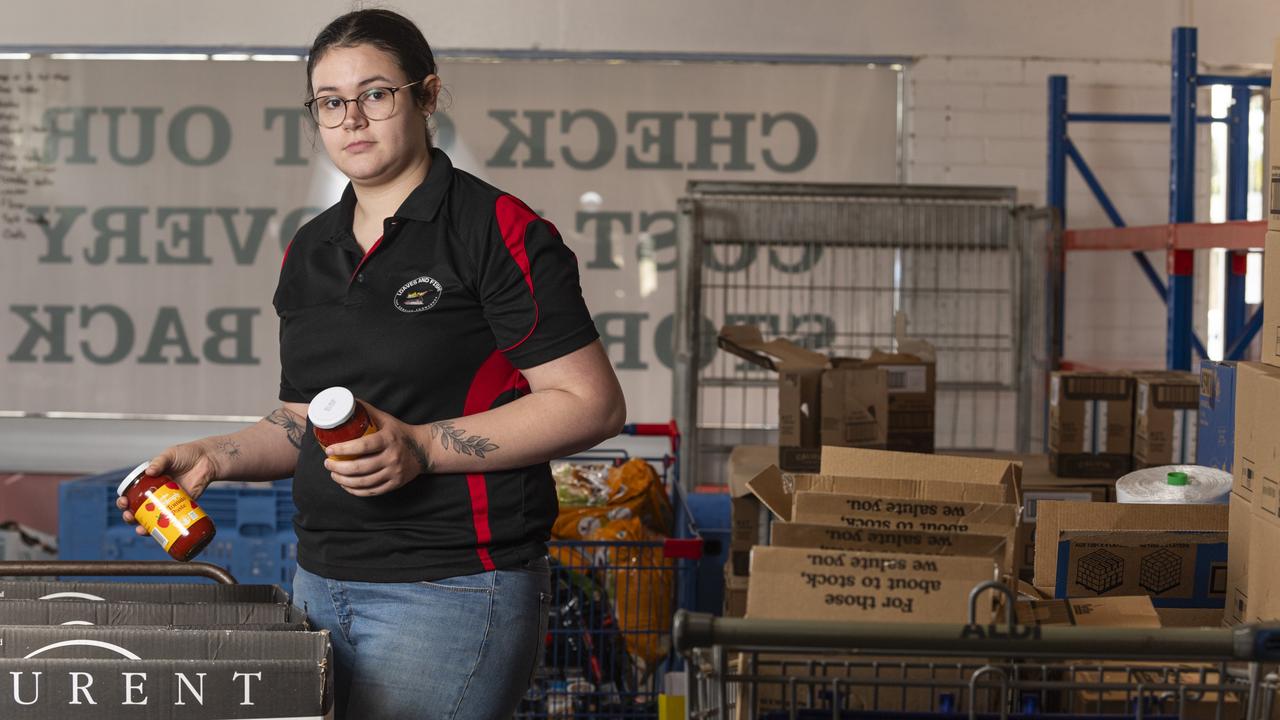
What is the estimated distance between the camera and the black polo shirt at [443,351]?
162 centimetres

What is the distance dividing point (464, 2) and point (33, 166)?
205 cm

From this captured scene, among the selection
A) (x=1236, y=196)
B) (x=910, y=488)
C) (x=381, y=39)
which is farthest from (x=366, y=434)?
(x=1236, y=196)

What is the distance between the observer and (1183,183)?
3.89 metres

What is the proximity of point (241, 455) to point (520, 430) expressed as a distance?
0.51m

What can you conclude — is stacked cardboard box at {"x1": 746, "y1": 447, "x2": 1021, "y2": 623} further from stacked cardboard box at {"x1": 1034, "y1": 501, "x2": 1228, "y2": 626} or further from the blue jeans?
the blue jeans

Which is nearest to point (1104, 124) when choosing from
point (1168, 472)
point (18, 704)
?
point (1168, 472)

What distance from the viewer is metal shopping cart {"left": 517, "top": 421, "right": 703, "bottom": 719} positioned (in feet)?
9.77

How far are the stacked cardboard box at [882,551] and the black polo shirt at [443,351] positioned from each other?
36 cm

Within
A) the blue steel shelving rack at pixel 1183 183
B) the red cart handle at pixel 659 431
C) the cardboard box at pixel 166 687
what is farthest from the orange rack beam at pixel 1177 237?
the cardboard box at pixel 166 687

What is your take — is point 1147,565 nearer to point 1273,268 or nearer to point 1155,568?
point 1155,568

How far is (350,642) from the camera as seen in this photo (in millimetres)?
1665

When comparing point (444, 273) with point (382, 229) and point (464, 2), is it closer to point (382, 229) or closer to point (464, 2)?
point (382, 229)

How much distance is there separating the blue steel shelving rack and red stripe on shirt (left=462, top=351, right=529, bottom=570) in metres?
2.12

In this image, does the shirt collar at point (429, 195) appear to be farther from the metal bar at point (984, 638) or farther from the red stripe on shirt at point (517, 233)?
the metal bar at point (984, 638)
